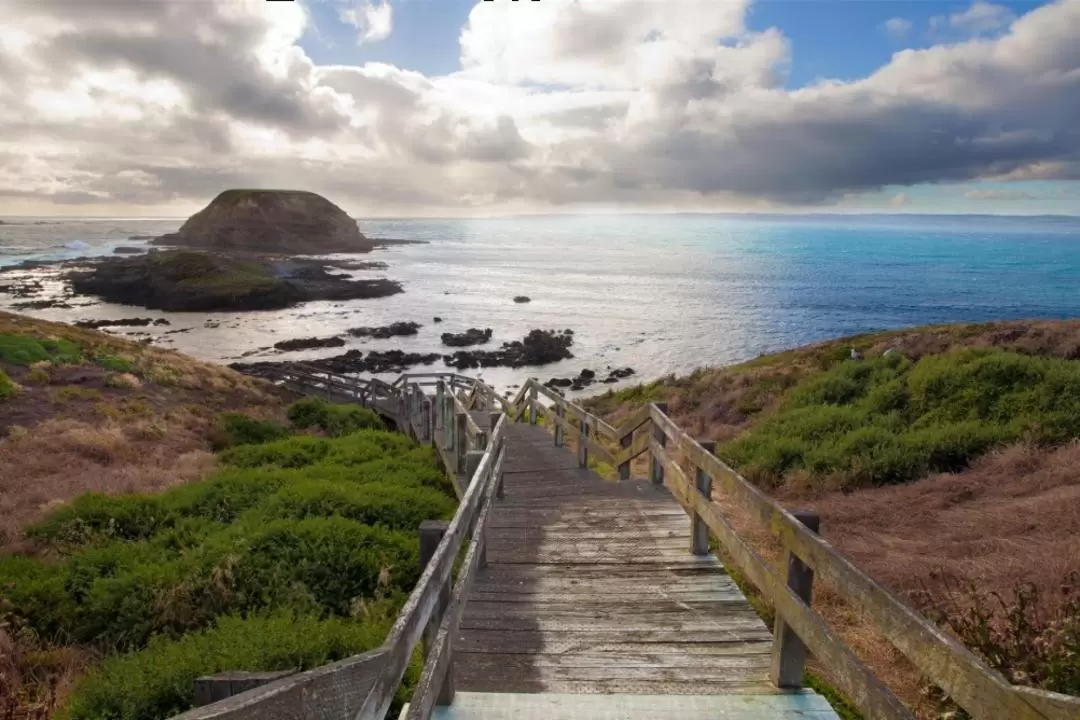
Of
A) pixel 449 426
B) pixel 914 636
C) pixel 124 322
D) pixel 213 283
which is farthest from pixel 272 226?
pixel 914 636

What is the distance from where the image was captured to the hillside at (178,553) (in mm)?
4832

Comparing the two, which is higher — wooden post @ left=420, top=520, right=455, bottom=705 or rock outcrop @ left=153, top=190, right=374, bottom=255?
rock outcrop @ left=153, top=190, right=374, bottom=255

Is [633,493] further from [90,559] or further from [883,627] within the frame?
[90,559]

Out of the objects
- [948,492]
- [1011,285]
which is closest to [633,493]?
[948,492]

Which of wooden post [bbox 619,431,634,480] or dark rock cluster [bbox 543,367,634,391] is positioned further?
dark rock cluster [bbox 543,367,634,391]

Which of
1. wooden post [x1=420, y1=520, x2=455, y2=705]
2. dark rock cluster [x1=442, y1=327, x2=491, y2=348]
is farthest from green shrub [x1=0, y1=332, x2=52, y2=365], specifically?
dark rock cluster [x1=442, y1=327, x2=491, y2=348]

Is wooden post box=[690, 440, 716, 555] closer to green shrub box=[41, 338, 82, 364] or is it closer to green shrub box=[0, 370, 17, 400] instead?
green shrub box=[0, 370, 17, 400]

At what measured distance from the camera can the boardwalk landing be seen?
3.50 metres

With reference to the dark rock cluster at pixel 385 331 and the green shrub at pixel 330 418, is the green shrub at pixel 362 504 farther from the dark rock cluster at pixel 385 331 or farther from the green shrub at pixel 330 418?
the dark rock cluster at pixel 385 331

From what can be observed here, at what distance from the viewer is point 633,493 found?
8086 mm

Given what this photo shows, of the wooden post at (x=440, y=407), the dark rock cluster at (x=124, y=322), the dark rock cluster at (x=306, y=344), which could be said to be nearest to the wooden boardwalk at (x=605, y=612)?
the wooden post at (x=440, y=407)

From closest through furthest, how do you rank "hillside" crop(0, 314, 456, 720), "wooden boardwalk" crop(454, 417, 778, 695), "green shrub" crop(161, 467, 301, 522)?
"wooden boardwalk" crop(454, 417, 778, 695), "hillside" crop(0, 314, 456, 720), "green shrub" crop(161, 467, 301, 522)

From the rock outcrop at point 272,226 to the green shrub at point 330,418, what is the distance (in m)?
140

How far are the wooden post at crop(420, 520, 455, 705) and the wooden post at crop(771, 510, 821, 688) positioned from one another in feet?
6.06
